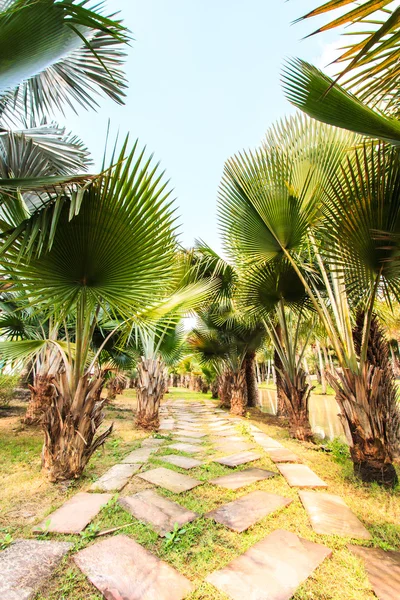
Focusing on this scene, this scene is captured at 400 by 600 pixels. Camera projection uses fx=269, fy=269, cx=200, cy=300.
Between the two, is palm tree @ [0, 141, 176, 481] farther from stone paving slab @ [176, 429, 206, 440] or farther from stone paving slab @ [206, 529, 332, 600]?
stone paving slab @ [176, 429, 206, 440]

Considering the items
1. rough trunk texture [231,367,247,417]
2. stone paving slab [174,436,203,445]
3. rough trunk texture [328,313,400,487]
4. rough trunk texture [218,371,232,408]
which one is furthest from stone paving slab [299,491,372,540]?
rough trunk texture [218,371,232,408]

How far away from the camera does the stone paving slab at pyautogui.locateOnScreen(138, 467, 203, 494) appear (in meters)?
2.17

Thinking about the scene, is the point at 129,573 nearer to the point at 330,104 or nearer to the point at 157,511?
the point at 157,511

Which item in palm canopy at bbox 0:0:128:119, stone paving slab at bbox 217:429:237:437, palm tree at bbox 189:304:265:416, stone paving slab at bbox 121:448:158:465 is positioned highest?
palm canopy at bbox 0:0:128:119

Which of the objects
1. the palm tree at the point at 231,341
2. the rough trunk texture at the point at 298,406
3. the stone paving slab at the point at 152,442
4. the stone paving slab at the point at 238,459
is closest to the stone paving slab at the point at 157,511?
the stone paving slab at the point at 238,459

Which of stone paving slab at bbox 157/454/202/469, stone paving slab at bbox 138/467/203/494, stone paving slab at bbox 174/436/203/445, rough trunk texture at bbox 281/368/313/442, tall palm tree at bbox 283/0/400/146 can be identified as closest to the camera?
tall palm tree at bbox 283/0/400/146

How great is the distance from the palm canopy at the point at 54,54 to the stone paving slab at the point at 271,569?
2.78 meters

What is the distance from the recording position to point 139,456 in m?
3.07

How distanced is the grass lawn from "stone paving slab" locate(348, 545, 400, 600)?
0.13 ft

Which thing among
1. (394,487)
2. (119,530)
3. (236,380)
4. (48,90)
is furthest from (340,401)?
(48,90)

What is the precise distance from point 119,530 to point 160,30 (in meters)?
5.48

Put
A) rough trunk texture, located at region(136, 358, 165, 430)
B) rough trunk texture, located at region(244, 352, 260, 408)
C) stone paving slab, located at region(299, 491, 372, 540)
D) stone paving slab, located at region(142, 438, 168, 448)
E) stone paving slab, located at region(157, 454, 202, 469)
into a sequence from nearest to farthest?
stone paving slab, located at region(299, 491, 372, 540)
stone paving slab, located at region(157, 454, 202, 469)
stone paving slab, located at region(142, 438, 168, 448)
rough trunk texture, located at region(136, 358, 165, 430)
rough trunk texture, located at region(244, 352, 260, 408)

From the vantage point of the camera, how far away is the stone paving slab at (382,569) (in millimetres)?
1133

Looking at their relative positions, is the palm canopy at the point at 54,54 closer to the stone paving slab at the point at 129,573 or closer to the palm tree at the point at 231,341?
the stone paving slab at the point at 129,573
